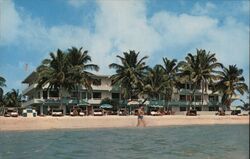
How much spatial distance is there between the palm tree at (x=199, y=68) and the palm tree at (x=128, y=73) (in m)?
7.27

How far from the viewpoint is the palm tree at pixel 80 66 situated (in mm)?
57062

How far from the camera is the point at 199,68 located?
2584 inches

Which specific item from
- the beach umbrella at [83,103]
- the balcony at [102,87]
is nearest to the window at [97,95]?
the balcony at [102,87]

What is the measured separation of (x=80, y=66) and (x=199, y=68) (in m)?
18.9

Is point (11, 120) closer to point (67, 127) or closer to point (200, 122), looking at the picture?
point (67, 127)

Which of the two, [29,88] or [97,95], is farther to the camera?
[97,95]

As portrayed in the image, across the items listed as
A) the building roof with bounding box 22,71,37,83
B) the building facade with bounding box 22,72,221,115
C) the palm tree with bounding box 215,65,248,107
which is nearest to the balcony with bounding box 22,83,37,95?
the building facade with bounding box 22,72,221,115

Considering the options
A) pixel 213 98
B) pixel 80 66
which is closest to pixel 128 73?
pixel 80 66

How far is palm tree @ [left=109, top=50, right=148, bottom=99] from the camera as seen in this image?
6159 cm

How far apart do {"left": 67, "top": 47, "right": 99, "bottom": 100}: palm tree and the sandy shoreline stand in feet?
35.6

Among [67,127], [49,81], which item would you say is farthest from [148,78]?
[67,127]

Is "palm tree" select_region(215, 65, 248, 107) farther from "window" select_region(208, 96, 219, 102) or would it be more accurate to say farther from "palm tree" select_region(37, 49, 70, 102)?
"palm tree" select_region(37, 49, 70, 102)

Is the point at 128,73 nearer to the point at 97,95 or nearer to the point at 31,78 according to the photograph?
the point at 97,95

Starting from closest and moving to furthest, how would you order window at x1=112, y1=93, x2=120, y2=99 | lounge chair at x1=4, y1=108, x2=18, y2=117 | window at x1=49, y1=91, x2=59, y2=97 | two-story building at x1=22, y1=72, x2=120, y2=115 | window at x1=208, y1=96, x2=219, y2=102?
lounge chair at x1=4, y1=108, x2=18, y2=117 < two-story building at x1=22, y1=72, x2=120, y2=115 < window at x1=49, y1=91, x2=59, y2=97 < window at x1=112, y1=93, x2=120, y2=99 < window at x1=208, y1=96, x2=219, y2=102
